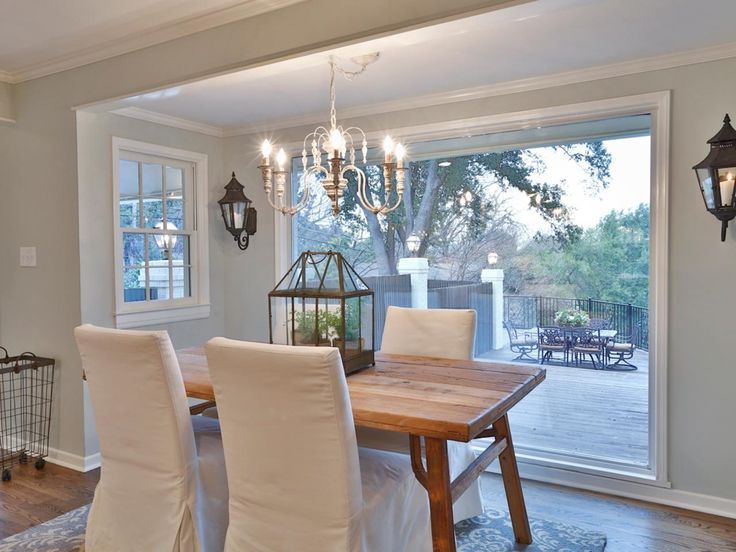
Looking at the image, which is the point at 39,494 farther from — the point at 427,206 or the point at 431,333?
the point at 427,206

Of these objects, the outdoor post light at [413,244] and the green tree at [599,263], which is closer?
the green tree at [599,263]

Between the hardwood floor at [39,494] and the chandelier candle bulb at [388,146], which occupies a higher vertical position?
the chandelier candle bulb at [388,146]

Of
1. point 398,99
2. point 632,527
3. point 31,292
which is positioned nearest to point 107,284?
point 31,292

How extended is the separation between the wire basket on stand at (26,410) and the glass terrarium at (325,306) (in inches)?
81.1

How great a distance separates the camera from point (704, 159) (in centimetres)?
279

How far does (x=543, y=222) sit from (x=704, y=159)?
0.91 meters

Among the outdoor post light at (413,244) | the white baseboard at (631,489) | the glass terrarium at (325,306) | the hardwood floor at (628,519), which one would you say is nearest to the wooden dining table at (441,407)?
the glass terrarium at (325,306)

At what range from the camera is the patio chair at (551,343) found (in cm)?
346

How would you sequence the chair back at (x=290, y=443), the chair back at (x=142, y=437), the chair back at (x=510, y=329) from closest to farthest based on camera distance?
the chair back at (x=290, y=443) < the chair back at (x=142, y=437) < the chair back at (x=510, y=329)

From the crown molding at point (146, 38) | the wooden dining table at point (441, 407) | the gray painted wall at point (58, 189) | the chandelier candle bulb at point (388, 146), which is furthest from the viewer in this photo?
the gray painted wall at point (58, 189)

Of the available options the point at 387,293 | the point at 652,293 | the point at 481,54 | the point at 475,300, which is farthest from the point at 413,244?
the point at 652,293

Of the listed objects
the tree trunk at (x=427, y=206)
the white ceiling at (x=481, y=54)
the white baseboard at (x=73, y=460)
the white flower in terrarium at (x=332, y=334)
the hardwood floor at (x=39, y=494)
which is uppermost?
the white ceiling at (x=481, y=54)

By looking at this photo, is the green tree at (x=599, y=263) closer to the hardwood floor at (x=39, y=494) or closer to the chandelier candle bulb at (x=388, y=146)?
the chandelier candle bulb at (x=388, y=146)

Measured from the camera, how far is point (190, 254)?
14.4ft
